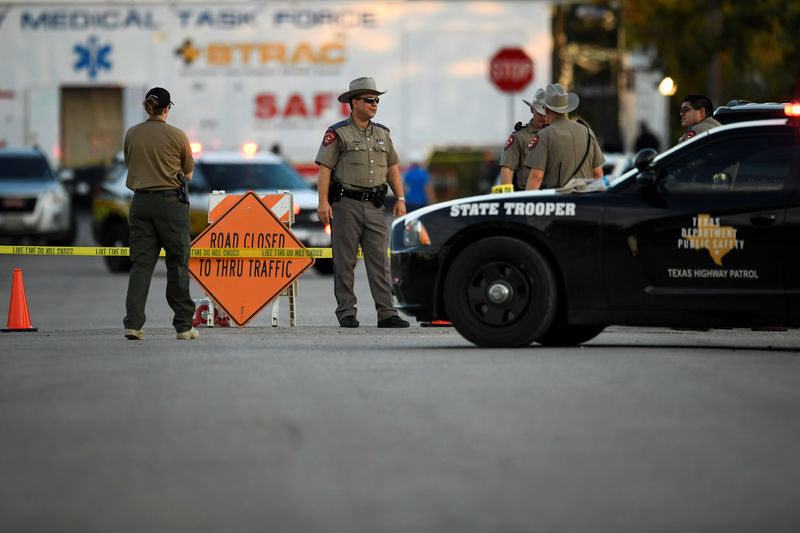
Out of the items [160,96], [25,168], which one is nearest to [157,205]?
[160,96]

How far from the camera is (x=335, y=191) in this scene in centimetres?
1338

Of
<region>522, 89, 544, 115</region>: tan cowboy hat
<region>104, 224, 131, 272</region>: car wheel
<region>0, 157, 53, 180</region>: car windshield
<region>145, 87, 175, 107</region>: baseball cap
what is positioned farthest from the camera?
<region>0, 157, 53, 180</region>: car windshield

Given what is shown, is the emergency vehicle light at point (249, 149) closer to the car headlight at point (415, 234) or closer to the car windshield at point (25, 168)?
the car windshield at point (25, 168)

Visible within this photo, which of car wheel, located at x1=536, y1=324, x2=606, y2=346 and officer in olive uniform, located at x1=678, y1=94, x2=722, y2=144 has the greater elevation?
officer in olive uniform, located at x1=678, y1=94, x2=722, y2=144

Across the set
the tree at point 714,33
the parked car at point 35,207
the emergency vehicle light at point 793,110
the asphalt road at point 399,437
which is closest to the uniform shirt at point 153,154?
the asphalt road at point 399,437

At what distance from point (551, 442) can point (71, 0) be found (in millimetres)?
24689

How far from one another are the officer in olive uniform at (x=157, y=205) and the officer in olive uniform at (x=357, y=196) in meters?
1.58

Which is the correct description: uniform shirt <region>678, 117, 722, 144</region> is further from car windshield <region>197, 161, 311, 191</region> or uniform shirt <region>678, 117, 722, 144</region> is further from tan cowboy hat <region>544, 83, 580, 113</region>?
car windshield <region>197, 161, 311, 191</region>

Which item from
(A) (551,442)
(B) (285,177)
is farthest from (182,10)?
(A) (551,442)

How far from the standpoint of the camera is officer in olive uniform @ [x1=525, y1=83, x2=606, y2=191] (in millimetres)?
12430

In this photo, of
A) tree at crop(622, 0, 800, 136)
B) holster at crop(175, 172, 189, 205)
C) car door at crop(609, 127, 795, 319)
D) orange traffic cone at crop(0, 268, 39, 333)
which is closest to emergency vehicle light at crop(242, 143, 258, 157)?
orange traffic cone at crop(0, 268, 39, 333)

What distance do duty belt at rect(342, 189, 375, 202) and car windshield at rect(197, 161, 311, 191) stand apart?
851 centimetres

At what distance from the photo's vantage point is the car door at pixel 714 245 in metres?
10.3

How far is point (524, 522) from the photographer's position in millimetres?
5590
